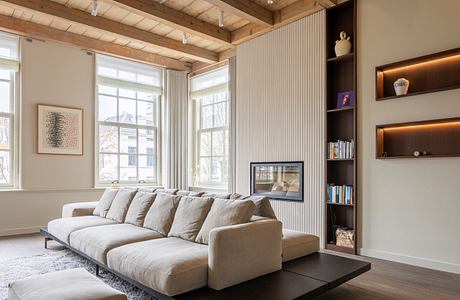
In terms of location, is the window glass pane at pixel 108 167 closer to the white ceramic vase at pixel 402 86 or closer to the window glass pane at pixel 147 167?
the window glass pane at pixel 147 167

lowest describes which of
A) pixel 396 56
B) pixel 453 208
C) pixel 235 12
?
pixel 453 208

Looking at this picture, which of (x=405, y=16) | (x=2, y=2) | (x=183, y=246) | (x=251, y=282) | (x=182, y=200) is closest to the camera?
(x=251, y=282)

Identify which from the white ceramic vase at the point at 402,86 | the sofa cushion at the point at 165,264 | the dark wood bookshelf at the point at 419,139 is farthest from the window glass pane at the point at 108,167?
the white ceramic vase at the point at 402,86

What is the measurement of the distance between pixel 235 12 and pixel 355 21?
4.98ft

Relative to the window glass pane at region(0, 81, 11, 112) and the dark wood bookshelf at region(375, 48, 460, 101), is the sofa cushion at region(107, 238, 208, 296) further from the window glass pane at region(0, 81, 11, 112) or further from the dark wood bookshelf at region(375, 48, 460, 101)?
the window glass pane at region(0, 81, 11, 112)

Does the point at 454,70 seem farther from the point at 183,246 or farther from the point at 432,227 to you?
the point at 183,246

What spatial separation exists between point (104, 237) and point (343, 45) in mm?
3494

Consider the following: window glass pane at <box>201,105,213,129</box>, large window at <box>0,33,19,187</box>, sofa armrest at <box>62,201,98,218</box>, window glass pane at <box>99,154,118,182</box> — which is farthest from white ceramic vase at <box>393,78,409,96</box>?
large window at <box>0,33,19,187</box>

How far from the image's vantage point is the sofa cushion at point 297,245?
293cm

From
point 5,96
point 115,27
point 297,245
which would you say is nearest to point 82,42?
point 115,27

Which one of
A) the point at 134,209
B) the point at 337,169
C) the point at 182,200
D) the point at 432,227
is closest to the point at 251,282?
the point at 182,200

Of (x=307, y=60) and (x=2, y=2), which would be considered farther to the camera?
(x=307, y=60)

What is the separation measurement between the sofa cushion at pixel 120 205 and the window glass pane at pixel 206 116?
2.96 m

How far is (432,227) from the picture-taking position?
137 inches
